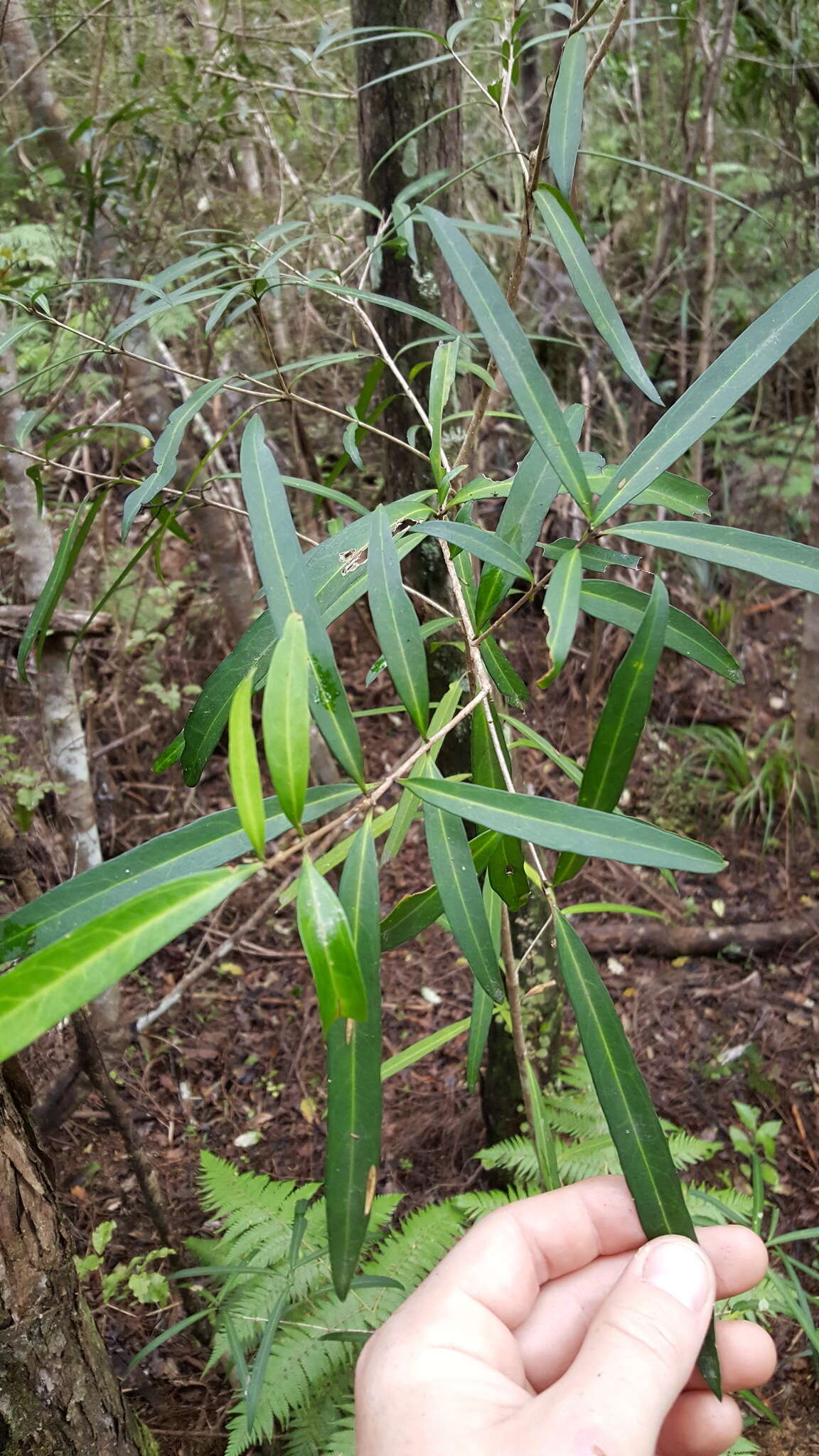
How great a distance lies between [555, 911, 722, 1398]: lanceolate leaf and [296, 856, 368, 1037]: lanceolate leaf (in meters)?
0.23

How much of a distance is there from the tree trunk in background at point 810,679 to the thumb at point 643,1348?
2356mm

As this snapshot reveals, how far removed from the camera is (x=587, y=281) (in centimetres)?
72

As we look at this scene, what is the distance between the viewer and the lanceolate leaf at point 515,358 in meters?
0.64

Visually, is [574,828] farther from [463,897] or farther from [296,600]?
[296,600]

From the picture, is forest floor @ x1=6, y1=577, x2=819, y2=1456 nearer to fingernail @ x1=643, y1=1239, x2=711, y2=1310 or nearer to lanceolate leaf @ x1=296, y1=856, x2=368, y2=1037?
fingernail @ x1=643, y1=1239, x2=711, y2=1310

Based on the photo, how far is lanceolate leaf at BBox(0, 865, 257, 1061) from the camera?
0.44 m

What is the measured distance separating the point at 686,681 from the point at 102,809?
90.2 inches

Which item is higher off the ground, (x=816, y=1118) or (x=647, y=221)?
(x=647, y=221)

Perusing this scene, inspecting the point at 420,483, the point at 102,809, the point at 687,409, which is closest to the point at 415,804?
the point at 687,409

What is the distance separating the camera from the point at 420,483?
1738 millimetres

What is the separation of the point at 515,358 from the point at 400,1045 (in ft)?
6.77

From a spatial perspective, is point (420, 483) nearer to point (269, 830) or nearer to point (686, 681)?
point (269, 830)

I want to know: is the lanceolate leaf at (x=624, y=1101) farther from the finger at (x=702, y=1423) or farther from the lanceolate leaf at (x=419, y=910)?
the finger at (x=702, y=1423)

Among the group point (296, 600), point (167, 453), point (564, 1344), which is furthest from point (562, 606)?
point (564, 1344)
